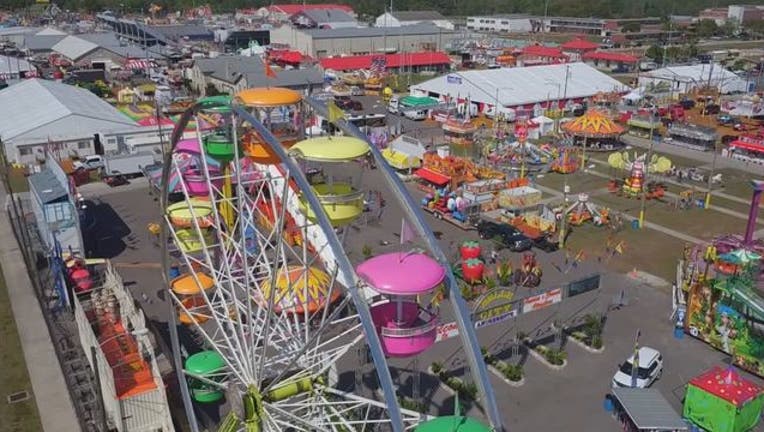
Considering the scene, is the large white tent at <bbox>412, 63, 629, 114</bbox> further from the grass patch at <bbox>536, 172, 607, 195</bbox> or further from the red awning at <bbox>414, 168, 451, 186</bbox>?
the red awning at <bbox>414, 168, 451, 186</bbox>

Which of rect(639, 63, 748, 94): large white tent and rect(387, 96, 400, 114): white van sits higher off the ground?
rect(639, 63, 748, 94): large white tent

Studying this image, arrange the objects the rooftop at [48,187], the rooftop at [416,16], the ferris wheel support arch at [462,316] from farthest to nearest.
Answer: the rooftop at [416,16]
the rooftop at [48,187]
the ferris wheel support arch at [462,316]

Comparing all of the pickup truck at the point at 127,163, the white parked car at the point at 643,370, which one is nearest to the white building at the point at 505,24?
the pickup truck at the point at 127,163

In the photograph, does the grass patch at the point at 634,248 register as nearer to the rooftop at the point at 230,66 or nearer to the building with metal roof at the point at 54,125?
the building with metal roof at the point at 54,125

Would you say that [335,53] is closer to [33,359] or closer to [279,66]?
[279,66]

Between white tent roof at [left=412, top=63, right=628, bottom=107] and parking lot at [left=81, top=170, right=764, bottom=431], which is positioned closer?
parking lot at [left=81, top=170, right=764, bottom=431]

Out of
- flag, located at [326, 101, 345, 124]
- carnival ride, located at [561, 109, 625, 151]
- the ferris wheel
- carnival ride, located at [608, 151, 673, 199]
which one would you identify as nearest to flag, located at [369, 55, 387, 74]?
carnival ride, located at [561, 109, 625, 151]
